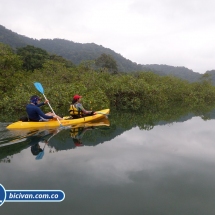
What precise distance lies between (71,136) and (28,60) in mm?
30793

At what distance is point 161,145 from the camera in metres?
6.85

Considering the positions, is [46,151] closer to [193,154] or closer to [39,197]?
[39,197]

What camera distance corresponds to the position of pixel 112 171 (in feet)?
15.6

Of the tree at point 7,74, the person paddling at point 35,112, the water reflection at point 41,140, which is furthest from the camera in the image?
the tree at point 7,74

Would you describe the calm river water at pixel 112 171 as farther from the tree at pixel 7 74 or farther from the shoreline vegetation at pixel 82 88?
the tree at pixel 7 74

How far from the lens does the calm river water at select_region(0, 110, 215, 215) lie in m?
3.42

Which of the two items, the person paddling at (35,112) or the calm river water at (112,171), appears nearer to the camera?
the calm river water at (112,171)

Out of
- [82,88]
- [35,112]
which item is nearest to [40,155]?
[35,112]

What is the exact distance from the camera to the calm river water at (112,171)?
11.2 ft

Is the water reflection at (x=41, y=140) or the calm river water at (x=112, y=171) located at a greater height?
the water reflection at (x=41, y=140)

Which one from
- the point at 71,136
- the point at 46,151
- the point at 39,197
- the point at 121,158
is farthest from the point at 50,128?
the point at 39,197

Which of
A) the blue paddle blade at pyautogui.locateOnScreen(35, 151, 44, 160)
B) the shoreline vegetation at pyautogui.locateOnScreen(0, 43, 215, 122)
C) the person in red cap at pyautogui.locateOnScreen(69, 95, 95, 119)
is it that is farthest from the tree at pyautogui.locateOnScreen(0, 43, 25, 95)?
the blue paddle blade at pyautogui.locateOnScreen(35, 151, 44, 160)

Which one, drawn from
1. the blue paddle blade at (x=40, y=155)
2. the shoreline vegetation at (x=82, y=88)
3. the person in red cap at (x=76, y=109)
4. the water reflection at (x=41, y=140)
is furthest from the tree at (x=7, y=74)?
the blue paddle blade at (x=40, y=155)

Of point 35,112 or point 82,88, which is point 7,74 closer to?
point 82,88
